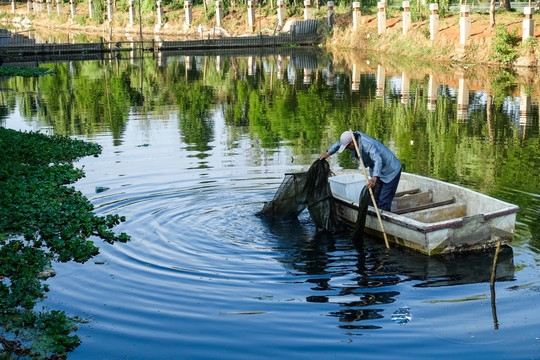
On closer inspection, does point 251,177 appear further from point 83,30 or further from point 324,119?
point 83,30

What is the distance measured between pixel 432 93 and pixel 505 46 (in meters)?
11.7

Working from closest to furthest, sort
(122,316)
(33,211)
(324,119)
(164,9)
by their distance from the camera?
(122,316)
(33,211)
(324,119)
(164,9)

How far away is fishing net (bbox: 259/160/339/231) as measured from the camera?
13454 millimetres

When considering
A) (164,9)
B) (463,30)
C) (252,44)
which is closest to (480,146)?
(463,30)

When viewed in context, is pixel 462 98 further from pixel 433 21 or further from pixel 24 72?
pixel 24 72

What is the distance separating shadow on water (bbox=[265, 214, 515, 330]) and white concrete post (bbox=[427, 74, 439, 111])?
16672 millimetres

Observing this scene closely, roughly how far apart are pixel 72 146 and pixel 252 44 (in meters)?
46.3

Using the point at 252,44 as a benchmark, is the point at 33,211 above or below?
below

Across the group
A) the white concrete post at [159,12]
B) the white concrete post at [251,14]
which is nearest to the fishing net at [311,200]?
the white concrete post at [251,14]

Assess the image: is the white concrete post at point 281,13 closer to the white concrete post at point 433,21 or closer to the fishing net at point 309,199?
the white concrete post at point 433,21

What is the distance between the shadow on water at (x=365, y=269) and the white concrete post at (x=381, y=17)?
1757 inches

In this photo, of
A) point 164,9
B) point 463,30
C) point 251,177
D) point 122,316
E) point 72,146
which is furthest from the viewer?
point 164,9

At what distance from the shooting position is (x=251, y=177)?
17.4 meters

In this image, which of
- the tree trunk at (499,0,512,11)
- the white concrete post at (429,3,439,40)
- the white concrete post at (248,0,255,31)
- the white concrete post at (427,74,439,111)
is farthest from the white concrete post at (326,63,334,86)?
the white concrete post at (248,0,255,31)
